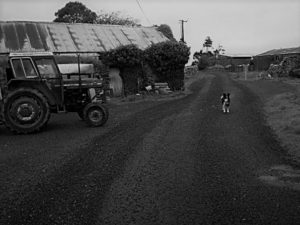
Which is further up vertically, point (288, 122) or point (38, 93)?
point (38, 93)

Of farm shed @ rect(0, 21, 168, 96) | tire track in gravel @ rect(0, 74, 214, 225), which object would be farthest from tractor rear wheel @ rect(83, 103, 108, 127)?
farm shed @ rect(0, 21, 168, 96)

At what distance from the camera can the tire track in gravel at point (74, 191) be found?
5129 mm

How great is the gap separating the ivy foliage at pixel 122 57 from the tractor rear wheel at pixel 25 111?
13160 mm

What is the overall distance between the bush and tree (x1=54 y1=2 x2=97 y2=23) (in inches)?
1091

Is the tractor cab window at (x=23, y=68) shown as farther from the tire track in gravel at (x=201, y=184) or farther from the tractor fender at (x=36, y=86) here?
the tire track in gravel at (x=201, y=184)

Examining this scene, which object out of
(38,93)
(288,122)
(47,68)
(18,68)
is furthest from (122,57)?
(288,122)

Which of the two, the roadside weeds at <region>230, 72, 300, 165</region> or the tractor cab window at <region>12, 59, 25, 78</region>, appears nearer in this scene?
the roadside weeds at <region>230, 72, 300, 165</region>

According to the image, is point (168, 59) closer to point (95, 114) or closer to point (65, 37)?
point (65, 37)

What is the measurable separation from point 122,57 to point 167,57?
12.6 ft

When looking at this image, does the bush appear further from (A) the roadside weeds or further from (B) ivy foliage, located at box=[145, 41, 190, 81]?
(A) the roadside weeds

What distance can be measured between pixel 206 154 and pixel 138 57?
18236 millimetres

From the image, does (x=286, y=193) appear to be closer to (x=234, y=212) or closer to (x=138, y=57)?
(x=234, y=212)

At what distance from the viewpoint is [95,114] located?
13.4m

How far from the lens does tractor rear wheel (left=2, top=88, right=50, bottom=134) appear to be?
1220 cm
